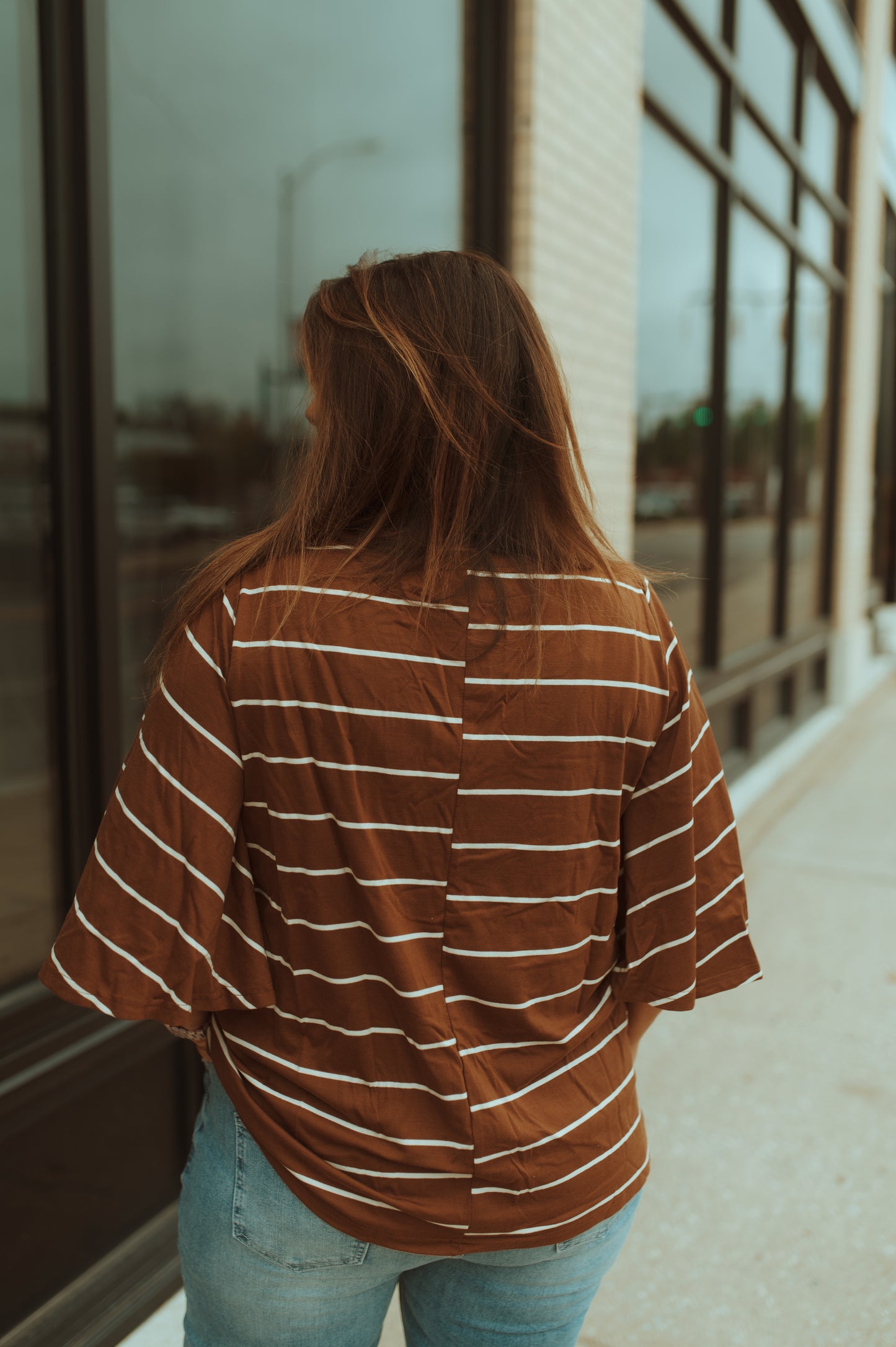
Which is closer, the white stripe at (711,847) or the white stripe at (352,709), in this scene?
the white stripe at (352,709)

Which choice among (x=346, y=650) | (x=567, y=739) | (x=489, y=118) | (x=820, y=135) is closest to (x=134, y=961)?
(x=346, y=650)

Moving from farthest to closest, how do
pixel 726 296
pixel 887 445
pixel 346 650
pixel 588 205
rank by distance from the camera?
1. pixel 887 445
2. pixel 726 296
3. pixel 588 205
4. pixel 346 650

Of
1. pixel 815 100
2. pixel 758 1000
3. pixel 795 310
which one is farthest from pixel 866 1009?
pixel 815 100

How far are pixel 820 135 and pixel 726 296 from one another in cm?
288

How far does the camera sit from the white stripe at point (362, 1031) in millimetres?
1196

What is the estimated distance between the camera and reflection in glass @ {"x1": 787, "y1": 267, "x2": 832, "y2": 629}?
841 cm

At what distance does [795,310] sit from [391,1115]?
792cm

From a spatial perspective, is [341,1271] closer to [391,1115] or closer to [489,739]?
[391,1115]

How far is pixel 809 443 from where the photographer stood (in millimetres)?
9055

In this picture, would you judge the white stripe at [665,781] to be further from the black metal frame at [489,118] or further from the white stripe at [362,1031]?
the black metal frame at [489,118]

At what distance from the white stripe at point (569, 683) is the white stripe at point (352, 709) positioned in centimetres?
5

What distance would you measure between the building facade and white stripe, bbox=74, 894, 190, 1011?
2.64ft

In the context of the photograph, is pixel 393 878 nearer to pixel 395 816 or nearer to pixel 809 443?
pixel 395 816

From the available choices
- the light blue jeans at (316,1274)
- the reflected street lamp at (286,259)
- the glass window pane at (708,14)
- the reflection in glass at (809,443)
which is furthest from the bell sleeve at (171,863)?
the reflection in glass at (809,443)
